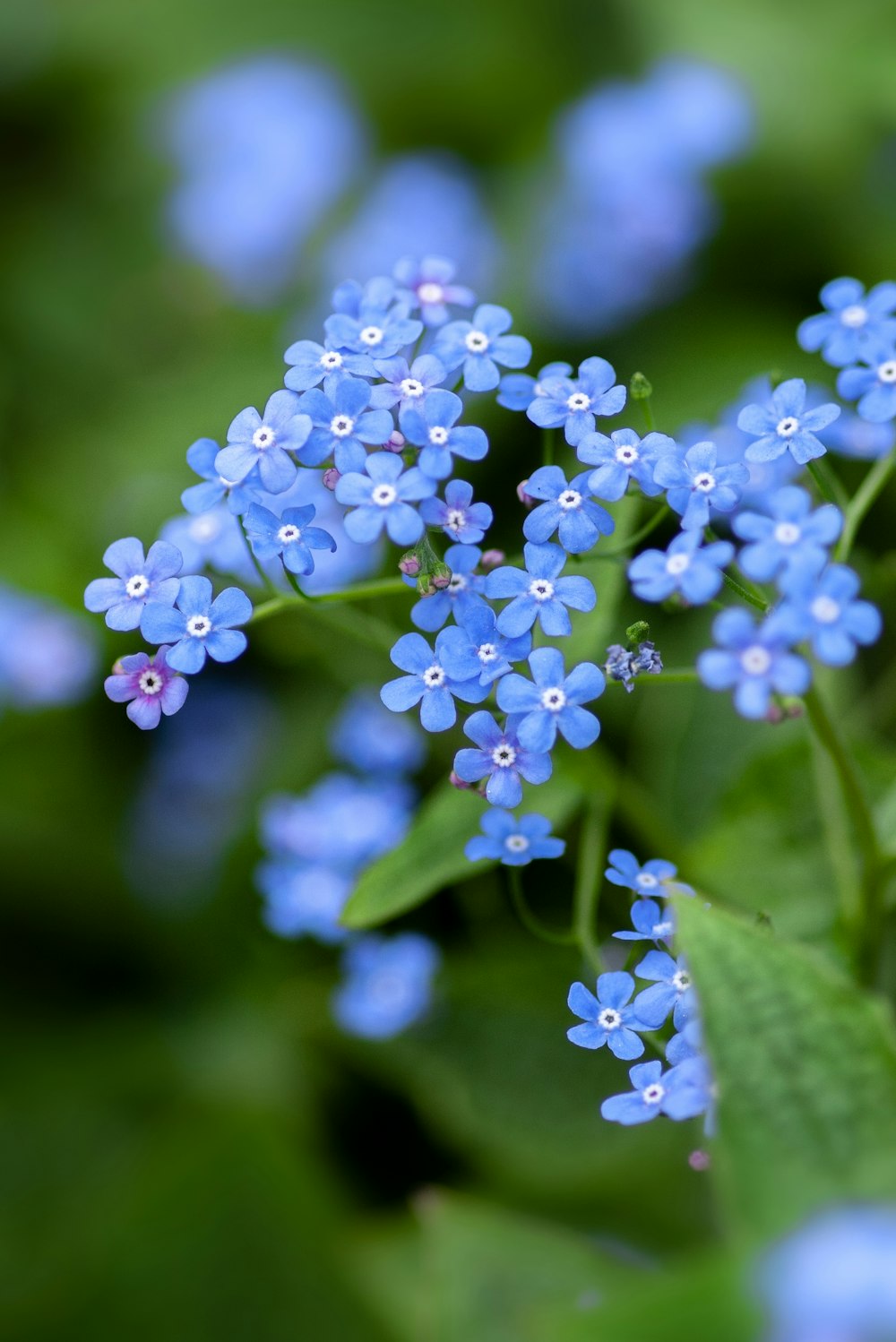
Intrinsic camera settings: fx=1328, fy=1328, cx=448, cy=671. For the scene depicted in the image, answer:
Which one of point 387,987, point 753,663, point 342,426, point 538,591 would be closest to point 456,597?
point 538,591

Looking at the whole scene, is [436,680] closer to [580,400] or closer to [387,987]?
[580,400]

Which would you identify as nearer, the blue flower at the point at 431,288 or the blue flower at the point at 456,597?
the blue flower at the point at 456,597

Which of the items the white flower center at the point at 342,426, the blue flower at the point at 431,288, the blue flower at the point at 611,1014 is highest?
the blue flower at the point at 431,288

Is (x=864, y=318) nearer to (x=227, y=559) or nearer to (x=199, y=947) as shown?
(x=227, y=559)

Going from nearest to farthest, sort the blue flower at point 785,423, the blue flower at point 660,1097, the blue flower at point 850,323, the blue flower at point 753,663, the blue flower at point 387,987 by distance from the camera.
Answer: the blue flower at point 753,663
the blue flower at point 660,1097
the blue flower at point 785,423
the blue flower at point 850,323
the blue flower at point 387,987

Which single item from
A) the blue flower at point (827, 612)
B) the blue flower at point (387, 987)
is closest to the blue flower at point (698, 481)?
the blue flower at point (827, 612)

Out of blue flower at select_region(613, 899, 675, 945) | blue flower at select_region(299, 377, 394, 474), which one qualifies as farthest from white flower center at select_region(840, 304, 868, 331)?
blue flower at select_region(613, 899, 675, 945)

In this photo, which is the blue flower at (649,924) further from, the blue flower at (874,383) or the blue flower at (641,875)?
the blue flower at (874,383)

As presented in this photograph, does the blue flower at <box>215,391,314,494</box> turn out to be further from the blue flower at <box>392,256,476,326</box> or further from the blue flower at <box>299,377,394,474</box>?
the blue flower at <box>392,256,476,326</box>
